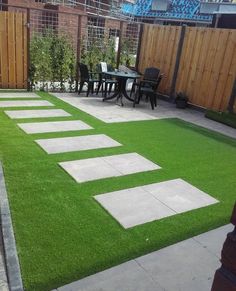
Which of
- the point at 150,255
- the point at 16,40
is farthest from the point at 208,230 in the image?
the point at 16,40

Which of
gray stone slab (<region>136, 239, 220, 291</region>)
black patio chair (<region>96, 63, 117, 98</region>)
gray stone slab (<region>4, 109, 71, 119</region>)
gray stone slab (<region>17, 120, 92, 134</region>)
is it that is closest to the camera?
gray stone slab (<region>136, 239, 220, 291</region>)

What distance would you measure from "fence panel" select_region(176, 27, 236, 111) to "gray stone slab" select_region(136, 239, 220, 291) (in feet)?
19.6

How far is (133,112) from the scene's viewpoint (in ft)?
26.6

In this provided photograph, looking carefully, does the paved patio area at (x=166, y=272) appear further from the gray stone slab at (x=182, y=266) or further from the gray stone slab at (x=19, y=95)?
the gray stone slab at (x=19, y=95)

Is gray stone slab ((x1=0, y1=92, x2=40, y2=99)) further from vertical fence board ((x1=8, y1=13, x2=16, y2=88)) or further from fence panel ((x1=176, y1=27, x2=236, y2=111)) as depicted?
fence panel ((x1=176, y1=27, x2=236, y2=111))

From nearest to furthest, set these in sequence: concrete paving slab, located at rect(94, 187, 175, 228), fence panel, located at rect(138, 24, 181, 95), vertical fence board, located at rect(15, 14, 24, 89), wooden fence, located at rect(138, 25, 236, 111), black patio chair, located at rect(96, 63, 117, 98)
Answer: concrete paving slab, located at rect(94, 187, 175, 228) → wooden fence, located at rect(138, 25, 236, 111) → vertical fence board, located at rect(15, 14, 24, 89) → black patio chair, located at rect(96, 63, 117, 98) → fence panel, located at rect(138, 24, 181, 95)

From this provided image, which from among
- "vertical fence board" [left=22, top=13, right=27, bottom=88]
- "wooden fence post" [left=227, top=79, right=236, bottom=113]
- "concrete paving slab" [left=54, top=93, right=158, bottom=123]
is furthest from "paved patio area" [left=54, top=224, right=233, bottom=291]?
"vertical fence board" [left=22, top=13, right=27, bottom=88]

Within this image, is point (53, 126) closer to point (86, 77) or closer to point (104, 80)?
point (86, 77)

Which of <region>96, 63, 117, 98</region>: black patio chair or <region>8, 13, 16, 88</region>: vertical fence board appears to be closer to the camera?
<region>8, 13, 16, 88</region>: vertical fence board

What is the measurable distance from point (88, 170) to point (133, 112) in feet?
13.1

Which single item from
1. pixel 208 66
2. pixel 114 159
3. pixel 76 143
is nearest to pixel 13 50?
pixel 76 143

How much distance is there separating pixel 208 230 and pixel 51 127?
3.70 metres

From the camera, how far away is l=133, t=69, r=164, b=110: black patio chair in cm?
868

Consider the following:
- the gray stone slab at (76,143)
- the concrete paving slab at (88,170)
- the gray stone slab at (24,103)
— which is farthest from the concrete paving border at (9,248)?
the gray stone slab at (24,103)
